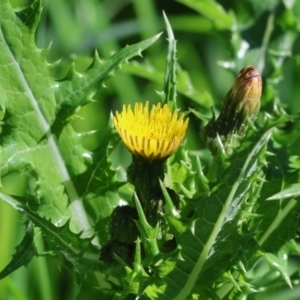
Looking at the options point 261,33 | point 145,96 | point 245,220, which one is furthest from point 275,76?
point 145,96

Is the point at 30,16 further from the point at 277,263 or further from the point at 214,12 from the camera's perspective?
the point at 214,12

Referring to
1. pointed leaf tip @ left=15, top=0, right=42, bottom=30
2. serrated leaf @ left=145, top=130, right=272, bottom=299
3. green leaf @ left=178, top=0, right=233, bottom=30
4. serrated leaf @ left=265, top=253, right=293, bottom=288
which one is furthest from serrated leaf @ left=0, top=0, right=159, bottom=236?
green leaf @ left=178, top=0, right=233, bottom=30

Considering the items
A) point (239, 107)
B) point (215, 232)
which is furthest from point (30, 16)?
point (215, 232)

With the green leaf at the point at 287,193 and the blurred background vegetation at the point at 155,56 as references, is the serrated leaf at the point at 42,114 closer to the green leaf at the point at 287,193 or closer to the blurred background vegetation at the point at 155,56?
the blurred background vegetation at the point at 155,56

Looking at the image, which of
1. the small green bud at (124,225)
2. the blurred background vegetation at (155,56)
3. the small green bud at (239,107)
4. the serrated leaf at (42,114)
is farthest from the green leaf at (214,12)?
the small green bud at (124,225)

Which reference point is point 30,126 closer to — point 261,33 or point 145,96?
point 261,33

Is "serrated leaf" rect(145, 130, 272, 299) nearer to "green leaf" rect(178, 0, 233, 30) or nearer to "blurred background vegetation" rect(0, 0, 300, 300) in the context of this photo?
"blurred background vegetation" rect(0, 0, 300, 300)
